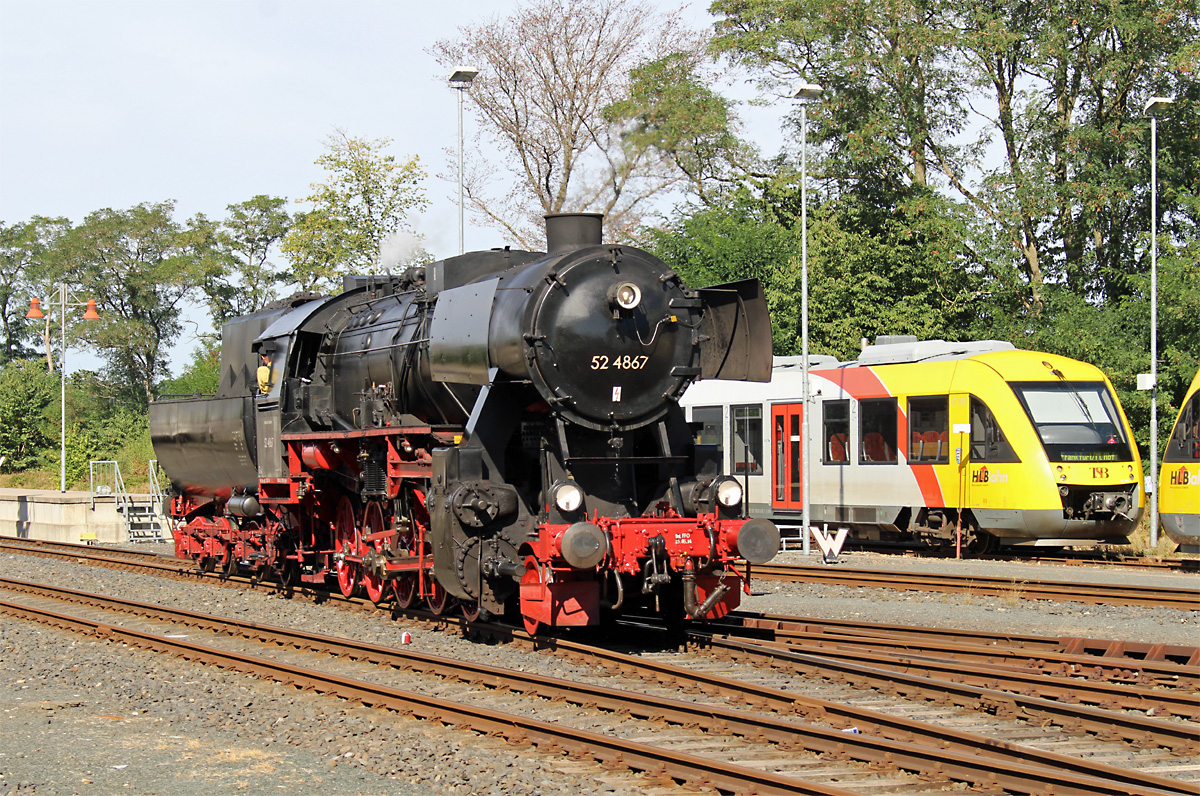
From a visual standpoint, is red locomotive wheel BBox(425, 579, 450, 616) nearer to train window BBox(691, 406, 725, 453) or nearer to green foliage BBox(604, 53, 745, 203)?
train window BBox(691, 406, 725, 453)

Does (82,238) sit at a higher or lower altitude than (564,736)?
higher

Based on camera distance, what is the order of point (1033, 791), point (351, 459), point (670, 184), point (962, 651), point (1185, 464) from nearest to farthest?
1. point (1033, 791)
2. point (962, 651)
3. point (351, 459)
4. point (1185, 464)
5. point (670, 184)

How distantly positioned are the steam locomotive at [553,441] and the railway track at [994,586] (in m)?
4.63

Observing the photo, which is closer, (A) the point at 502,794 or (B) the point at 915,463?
(A) the point at 502,794

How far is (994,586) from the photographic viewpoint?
14344 millimetres

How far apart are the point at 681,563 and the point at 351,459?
4588 millimetres

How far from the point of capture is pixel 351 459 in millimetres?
12961

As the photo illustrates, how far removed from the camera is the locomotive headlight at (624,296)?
10.1 metres

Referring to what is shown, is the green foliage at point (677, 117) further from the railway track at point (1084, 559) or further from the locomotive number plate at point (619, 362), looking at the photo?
the locomotive number plate at point (619, 362)

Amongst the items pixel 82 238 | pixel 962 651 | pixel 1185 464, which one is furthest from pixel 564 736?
pixel 82 238

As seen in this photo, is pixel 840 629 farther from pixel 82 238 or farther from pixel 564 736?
pixel 82 238

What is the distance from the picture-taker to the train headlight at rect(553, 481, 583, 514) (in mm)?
9930

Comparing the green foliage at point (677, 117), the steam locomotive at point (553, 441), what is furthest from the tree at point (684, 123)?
the steam locomotive at point (553, 441)

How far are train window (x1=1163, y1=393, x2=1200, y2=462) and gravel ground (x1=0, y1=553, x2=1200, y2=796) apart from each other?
177 inches
